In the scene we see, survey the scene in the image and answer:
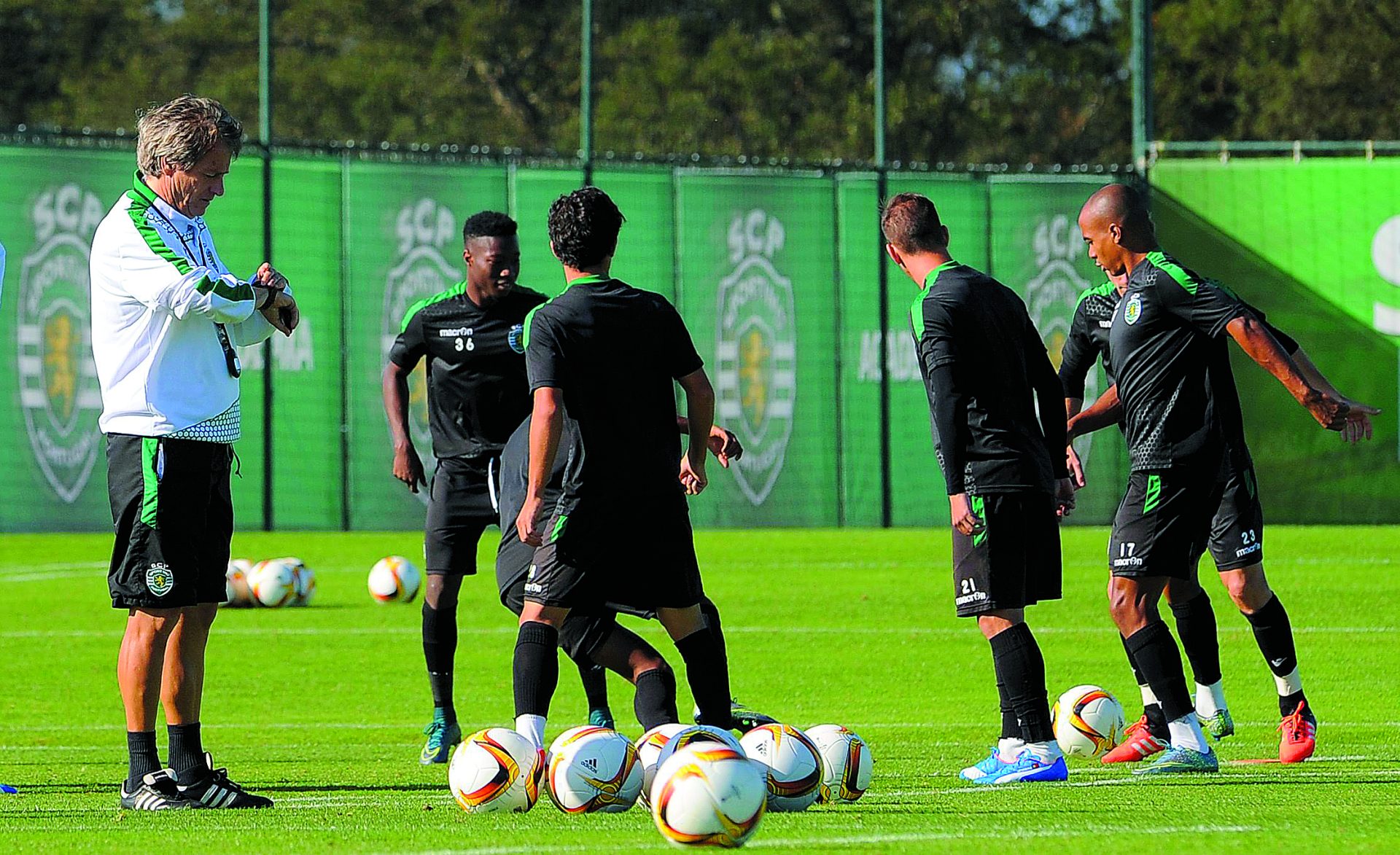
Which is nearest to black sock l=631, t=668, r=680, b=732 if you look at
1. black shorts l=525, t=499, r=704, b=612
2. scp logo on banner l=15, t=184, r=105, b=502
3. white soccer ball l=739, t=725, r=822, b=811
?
black shorts l=525, t=499, r=704, b=612

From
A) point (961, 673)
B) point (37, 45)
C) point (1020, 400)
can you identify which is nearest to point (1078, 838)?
point (1020, 400)

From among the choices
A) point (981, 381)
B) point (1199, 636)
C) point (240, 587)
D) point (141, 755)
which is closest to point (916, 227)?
point (981, 381)

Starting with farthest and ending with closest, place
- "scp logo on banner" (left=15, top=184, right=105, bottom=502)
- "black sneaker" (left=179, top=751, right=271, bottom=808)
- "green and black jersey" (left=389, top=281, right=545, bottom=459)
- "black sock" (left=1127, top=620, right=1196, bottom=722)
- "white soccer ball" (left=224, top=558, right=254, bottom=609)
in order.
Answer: "scp logo on banner" (left=15, top=184, right=105, bottom=502) → "white soccer ball" (left=224, top=558, right=254, bottom=609) → "green and black jersey" (left=389, top=281, right=545, bottom=459) → "black sock" (left=1127, top=620, right=1196, bottom=722) → "black sneaker" (left=179, top=751, right=271, bottom=808)

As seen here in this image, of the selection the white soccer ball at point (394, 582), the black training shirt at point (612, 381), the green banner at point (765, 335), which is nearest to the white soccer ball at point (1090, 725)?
the black training shirt at point (612, 381)

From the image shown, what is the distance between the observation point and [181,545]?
20.9 ft

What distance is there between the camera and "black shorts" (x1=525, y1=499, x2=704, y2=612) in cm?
649

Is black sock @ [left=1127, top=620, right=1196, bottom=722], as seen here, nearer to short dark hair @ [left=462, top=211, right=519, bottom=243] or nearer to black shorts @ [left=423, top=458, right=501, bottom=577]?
black shorts @ [left=423, top=458, right=501, bottom=577]

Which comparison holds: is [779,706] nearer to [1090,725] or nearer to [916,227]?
[1090,725]

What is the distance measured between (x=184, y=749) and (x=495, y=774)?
44.0 inches

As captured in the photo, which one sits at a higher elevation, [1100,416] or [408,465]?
[1100,416]

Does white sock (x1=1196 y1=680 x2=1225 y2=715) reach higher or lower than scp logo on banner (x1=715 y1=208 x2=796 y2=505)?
lower

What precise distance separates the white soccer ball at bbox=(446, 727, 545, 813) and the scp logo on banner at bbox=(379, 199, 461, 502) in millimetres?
15501

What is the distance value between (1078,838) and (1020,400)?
6.51 feet

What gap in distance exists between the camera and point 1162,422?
7.34m
